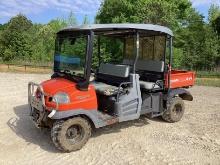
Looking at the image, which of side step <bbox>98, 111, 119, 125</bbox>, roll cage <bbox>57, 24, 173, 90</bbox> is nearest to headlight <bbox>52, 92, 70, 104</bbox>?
roll cage <bbox>57, 24, 173, 90</bbox>

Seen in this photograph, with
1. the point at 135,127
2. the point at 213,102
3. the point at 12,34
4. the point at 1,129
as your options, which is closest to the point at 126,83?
the point at 135,127

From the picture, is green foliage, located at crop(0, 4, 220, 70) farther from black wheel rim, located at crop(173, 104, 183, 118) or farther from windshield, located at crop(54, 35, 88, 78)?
windshield, located at crop(54, 35, 88, 78)

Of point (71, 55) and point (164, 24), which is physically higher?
point (164, 24)

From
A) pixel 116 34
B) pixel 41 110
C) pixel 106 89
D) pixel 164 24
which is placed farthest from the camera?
pixel 164 24

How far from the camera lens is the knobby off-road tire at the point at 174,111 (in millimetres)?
8344

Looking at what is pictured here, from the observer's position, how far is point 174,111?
8.57m

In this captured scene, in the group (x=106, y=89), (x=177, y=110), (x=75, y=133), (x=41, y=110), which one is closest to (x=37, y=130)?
(x=41, y=110)

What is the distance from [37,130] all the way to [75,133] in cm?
143

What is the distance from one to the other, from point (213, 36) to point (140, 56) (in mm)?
26801

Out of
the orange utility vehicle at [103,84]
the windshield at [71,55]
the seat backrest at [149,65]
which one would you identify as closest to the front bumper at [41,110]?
the orange utility vehicle at [103,84]

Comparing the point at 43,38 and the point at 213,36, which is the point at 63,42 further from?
the point at 43,38

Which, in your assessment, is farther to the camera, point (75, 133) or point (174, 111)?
point (174, 111)

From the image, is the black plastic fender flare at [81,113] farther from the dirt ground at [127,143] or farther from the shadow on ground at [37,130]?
the shadow on ground at [37,130]

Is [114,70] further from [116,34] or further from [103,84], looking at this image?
[116,34]
